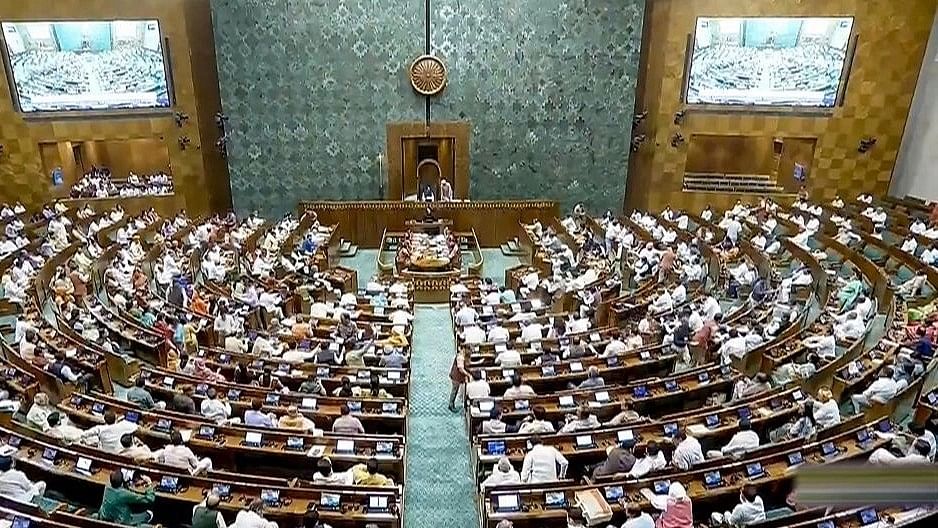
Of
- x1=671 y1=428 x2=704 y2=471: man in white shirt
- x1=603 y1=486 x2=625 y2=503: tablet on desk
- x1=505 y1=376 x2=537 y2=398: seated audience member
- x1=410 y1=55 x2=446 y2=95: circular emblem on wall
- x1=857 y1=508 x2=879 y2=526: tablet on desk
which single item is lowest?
x1=603 y1=486 x2=625 y2=503: tablet on desk

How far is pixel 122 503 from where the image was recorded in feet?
22.1

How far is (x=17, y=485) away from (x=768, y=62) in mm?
22105

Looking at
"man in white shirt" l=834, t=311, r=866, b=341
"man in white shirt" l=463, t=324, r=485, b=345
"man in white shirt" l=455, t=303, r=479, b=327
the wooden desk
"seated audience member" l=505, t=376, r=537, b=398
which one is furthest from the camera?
the wooden desk

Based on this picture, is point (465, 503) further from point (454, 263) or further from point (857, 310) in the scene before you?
point (454, 263)

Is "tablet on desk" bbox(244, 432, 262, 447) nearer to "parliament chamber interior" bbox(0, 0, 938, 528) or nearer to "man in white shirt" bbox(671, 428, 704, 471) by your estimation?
"parliament chamber interior" bbox(0, 0, 938, 528)

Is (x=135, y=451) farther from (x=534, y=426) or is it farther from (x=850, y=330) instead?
(x=850, y=330)

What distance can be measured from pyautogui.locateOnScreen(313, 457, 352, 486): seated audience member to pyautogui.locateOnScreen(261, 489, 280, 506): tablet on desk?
1.48ft

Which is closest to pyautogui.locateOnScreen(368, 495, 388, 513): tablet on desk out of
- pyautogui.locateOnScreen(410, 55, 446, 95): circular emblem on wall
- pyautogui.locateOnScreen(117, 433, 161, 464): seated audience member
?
pyautogui.locateOnScreen(117, 433, 161, 464): seated audience member

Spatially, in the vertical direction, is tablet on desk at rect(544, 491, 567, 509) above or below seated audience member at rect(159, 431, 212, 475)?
above

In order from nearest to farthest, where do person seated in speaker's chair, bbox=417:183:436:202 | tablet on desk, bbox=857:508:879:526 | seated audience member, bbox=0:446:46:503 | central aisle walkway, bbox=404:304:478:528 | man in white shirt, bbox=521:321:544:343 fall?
tablet on desk, bbox=857:508:879:526
seated audience member, bbox=0:446:46:503
central aisle walkway, bbox=404:304:478:528
man in white shirt, bbox=521:321:544:343
person seated in speaker's chair, bbox=417:183:436:202

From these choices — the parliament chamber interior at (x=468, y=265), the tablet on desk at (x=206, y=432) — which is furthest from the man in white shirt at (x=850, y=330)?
the tablet on desk at (x=206, y=432)

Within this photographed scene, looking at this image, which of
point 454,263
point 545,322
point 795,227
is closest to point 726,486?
point 545,322

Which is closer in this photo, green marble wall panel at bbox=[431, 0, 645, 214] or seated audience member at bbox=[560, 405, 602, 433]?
seated audience member at bbox=[560, 405, 602, 433]

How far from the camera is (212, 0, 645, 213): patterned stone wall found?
21281 millimetres
